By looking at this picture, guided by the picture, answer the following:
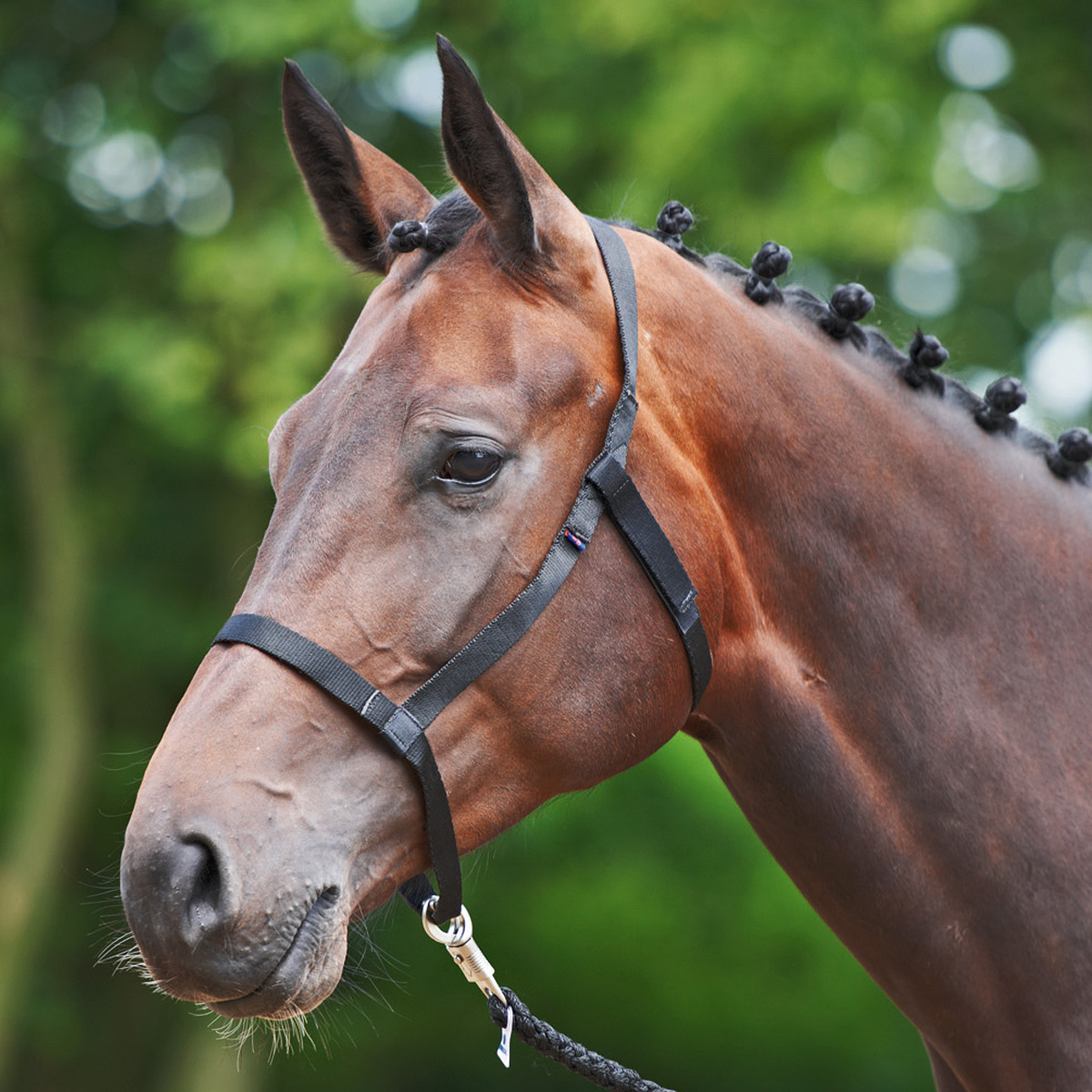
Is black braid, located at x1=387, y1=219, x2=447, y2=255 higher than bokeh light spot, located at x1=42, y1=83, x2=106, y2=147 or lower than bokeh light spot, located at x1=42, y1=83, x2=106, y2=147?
higher

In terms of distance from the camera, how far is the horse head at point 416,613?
2051mm

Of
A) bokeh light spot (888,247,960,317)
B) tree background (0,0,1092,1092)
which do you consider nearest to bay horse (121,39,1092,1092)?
tree background (0,0,1092,1092)

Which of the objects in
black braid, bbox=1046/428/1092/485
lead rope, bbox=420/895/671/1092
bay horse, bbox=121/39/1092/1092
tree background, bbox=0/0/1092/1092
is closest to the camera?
bay horse, bbox=121/39/1092/1092

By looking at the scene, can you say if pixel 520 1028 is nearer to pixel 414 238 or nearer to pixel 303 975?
pixel 303 975

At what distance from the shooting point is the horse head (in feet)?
6.73

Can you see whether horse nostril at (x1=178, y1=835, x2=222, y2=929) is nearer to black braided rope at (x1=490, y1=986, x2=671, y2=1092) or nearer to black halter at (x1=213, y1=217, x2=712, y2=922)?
black halter at (x1=213, y1=217, x2=712, y2=922)

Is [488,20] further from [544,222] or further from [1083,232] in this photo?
[544,222]

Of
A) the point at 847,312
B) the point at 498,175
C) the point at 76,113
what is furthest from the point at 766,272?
the point at 76,113

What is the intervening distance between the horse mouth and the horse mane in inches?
63.9

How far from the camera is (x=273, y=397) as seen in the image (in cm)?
844

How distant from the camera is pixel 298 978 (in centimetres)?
210

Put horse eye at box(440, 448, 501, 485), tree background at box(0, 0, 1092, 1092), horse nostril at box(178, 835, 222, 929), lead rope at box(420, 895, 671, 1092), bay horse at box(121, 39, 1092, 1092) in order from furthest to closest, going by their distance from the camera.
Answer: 1. tree background at box(0, 0, 1092, 1092)
2. lead rope at box(420, 895, 671, 1092)
3. horse eye at box(440, 448, 501, 485)
4. bay horse at box(121, 39, 1092, 1092)
5. horse nostril at box(178, 835, 222, 929)

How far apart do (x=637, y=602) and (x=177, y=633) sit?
8418 millimetres

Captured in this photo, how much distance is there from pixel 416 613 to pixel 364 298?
7.03 m
